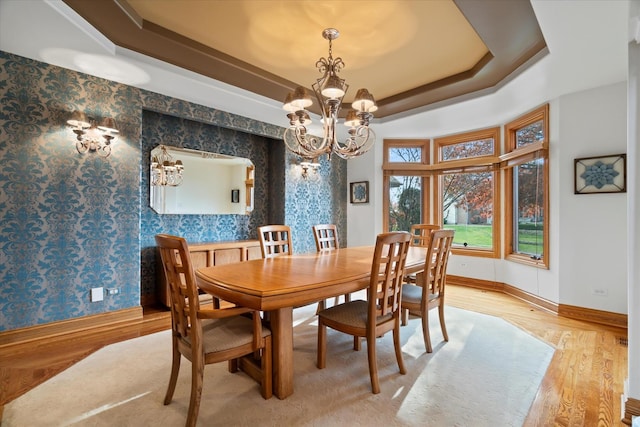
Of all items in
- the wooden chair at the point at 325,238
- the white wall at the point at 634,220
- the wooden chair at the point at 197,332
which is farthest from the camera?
the wooden chair at the point at 325,238

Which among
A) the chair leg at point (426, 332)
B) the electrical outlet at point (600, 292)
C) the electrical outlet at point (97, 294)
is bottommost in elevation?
the chair leg at point (426, 332)

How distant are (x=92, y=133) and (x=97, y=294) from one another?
5.23 feet

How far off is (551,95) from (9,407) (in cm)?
548

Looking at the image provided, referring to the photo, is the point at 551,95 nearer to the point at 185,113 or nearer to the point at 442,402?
the point at 442,402

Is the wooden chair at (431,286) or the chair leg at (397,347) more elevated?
the wooden chair at (431,286)

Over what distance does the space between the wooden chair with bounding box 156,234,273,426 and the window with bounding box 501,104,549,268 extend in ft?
12.1

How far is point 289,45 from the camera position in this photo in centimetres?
271

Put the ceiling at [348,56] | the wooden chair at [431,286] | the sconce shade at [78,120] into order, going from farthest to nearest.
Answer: the sconce shade at [78,120], the wooden chair at [431,286], the ceiling at [348,56]

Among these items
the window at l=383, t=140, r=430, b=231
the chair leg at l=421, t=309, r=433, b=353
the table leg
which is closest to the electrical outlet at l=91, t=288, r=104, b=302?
the table leg

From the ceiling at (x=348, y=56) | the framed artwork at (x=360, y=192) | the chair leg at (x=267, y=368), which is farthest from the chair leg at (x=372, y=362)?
the framed artwork at (x=360, y=192)

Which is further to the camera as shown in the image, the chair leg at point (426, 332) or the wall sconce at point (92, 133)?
the wall sconce at point (92, 133)

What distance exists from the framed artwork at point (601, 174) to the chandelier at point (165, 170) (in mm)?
4803

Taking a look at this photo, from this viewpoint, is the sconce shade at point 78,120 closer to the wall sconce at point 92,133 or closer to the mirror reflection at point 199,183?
the wall sconce at point 92,133

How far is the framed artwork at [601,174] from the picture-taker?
302 cm
